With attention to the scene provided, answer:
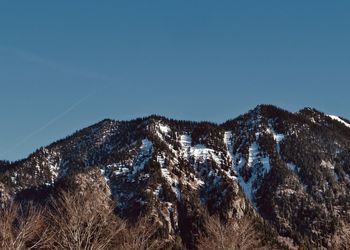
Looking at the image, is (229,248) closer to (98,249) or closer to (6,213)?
(98,249)

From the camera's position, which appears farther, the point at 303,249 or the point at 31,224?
the point at 303,249

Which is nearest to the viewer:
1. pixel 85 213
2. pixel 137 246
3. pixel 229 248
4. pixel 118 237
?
pixel 85 213

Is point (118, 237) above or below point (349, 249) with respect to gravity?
above

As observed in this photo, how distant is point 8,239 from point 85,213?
876 cm

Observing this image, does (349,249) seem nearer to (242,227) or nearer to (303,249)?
(242,227)

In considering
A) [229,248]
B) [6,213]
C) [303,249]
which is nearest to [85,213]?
[6,213]

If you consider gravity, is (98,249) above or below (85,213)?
below

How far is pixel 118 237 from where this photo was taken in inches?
3068

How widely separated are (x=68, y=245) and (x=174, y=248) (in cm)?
14023

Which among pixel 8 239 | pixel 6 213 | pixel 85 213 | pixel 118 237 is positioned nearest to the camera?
pixel 8 239

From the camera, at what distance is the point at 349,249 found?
67.2 metres

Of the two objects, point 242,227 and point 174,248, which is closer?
point 242,227

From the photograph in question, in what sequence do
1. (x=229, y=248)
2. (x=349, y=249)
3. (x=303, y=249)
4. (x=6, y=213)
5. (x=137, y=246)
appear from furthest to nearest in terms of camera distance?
1. (x=303, y=249)
2. (x=349, y=249)
3. (x=229, y=248)
4. (x=137, y=246)
5. (x=6, y=213)

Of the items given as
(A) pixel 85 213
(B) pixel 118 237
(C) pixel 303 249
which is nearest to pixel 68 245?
(A) pixel 85 213
